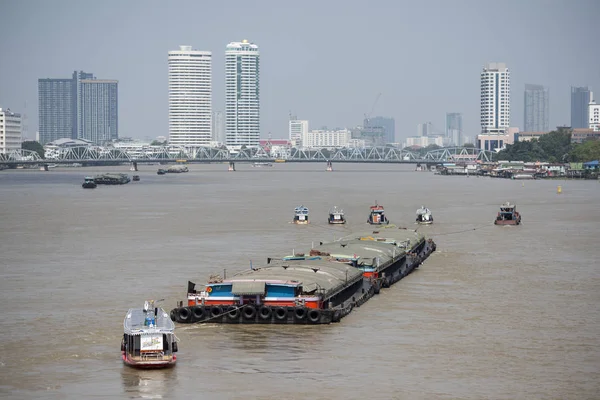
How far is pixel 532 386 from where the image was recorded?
24.6 m

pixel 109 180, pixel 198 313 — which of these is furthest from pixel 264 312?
pixel 109 180

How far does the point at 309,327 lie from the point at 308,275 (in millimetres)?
2949

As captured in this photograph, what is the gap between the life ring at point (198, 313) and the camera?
1206 inches

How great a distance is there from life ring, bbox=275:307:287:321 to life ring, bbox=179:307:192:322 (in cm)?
245

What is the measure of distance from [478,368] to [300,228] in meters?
38.9

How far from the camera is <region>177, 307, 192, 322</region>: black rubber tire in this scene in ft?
100

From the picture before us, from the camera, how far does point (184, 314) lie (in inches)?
1208

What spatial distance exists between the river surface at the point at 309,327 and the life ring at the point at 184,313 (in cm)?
54

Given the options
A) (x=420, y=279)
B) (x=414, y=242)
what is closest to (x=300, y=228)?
(x=414, y=242)

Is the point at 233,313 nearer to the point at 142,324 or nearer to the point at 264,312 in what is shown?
the point at 264,312

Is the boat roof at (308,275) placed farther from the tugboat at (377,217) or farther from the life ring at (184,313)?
the tugboat at (377,217)

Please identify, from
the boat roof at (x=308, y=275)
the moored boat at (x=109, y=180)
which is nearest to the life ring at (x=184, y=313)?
the boat roof at (x=308, y=275)

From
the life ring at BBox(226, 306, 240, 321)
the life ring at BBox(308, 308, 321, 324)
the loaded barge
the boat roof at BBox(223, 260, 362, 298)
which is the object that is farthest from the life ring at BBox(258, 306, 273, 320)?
the life ring at BBox(308, 308, 321, 324)

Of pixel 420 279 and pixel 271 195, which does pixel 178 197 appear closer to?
pixel 271 195
